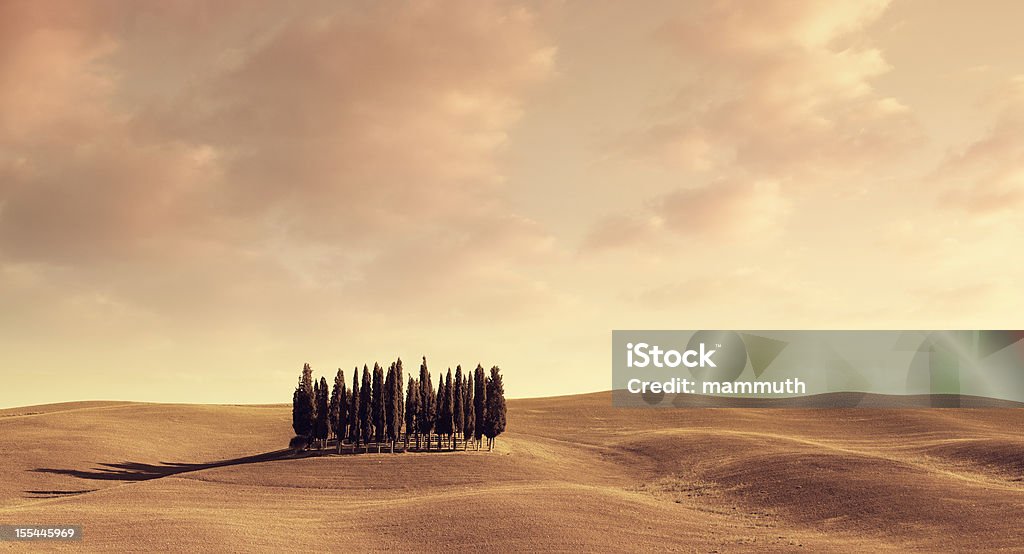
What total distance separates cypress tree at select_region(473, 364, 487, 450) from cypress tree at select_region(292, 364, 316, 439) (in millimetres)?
18965

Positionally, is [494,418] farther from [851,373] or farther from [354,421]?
[851,373]

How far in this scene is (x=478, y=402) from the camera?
9675cm

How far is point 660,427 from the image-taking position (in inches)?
4892

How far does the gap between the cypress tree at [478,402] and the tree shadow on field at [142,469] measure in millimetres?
20581

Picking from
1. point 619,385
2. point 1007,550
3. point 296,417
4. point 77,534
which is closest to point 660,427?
point 619,385

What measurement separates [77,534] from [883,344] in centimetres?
14410

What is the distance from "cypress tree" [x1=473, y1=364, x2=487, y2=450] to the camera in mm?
95500

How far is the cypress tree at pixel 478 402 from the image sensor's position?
95500 millimetres

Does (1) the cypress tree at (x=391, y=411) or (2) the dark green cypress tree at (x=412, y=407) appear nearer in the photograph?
A: (1) the cypress tree at (x=391, y=411)

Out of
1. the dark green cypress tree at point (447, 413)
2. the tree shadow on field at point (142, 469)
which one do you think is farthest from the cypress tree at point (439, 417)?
the tree shadow on field at point (142, 469)

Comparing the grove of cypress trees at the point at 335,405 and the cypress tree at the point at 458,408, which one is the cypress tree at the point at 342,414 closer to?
the grove of cypress trees at the point at 335,405

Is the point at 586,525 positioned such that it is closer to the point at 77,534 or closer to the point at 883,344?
the point at 77,534

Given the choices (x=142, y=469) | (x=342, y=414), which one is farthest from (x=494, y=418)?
(x=142, y=469)

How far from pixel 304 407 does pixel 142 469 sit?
1878 centimetres
